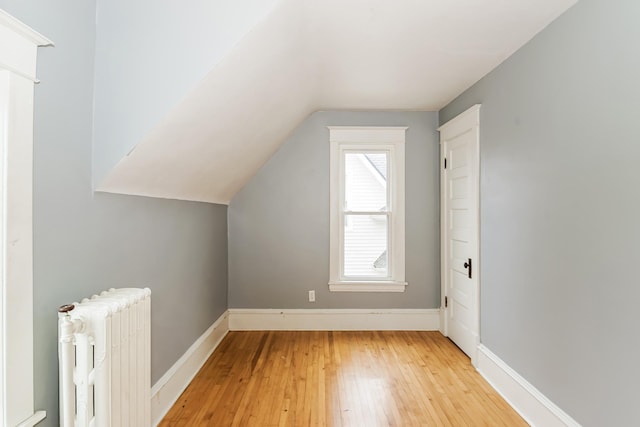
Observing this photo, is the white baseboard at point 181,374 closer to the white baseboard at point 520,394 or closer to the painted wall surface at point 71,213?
the painted wall surface at point 71,213

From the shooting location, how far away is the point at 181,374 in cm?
279

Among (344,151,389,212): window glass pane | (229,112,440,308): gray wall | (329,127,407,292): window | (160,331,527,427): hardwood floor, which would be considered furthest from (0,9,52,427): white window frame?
(344,151,389,212): window glass pane

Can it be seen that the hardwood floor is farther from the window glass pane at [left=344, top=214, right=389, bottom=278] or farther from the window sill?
the window glass pane at [left=344, top=214, right=389, bottom=278]

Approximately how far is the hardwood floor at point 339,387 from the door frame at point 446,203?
0.34m

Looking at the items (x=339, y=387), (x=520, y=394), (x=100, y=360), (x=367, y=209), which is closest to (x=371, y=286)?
(x=367, y=209)

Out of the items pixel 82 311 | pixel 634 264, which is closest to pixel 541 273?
pixel 634 264

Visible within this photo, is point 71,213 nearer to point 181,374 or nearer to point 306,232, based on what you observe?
point 181,374

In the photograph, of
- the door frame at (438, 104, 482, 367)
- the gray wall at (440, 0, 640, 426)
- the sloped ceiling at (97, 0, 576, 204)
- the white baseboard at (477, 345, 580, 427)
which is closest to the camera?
the gray wall at (440, 0, 640, 426)

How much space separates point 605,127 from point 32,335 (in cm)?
264

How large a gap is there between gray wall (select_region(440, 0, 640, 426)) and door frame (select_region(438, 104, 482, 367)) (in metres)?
0.25

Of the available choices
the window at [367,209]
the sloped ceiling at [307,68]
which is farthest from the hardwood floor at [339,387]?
the sloped ceiling at [307,68]

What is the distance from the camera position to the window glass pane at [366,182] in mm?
4375

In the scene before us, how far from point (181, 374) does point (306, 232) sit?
2024 mm

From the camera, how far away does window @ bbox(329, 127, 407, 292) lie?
4.30m
